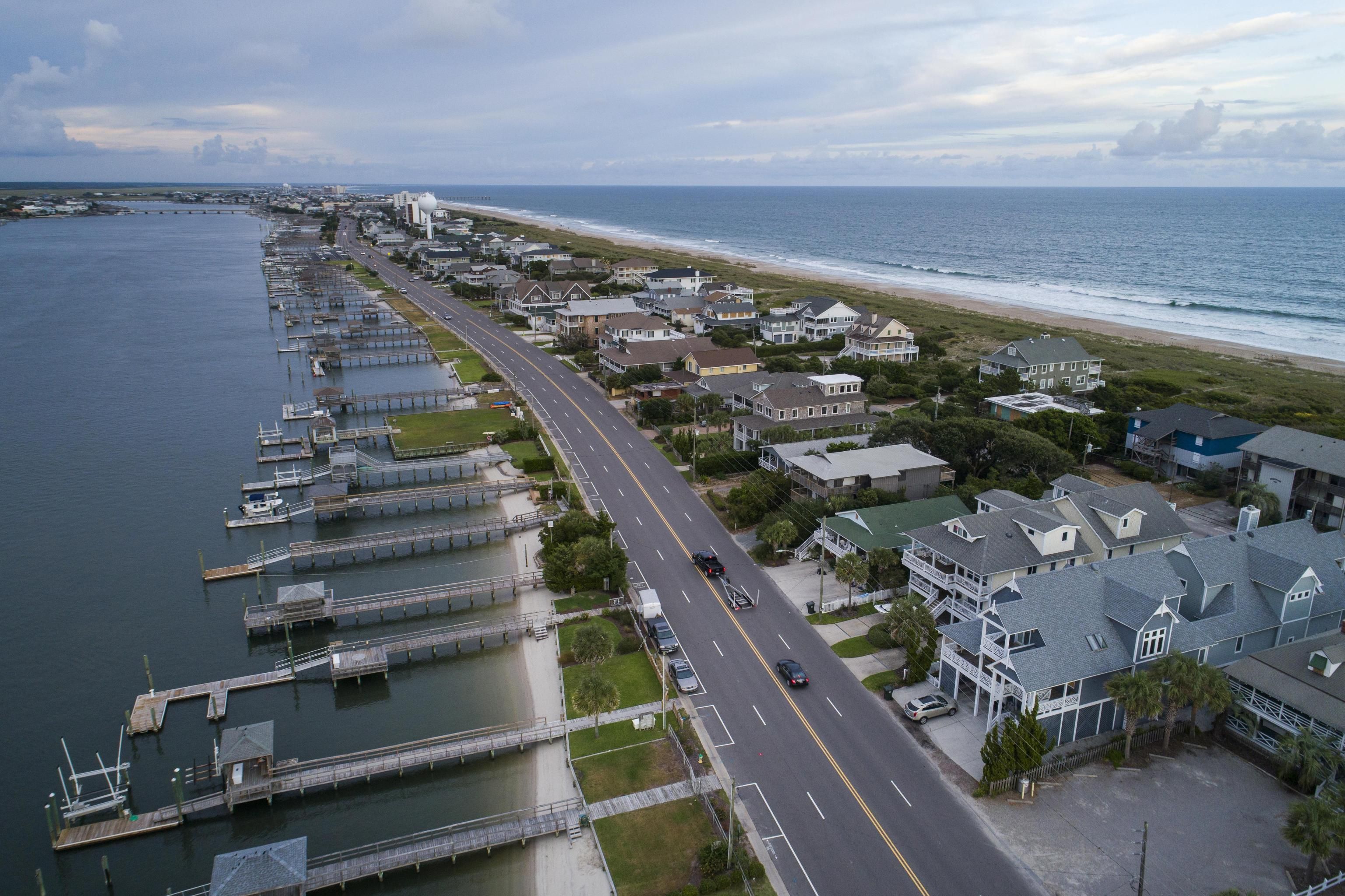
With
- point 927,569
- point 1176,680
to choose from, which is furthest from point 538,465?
point 1176,680

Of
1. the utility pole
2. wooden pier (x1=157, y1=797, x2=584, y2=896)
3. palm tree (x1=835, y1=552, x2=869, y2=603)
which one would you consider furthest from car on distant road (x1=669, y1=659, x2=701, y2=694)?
the utility pole

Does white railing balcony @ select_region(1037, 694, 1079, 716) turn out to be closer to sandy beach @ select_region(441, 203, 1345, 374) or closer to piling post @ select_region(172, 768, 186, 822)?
piling post @ select_region(172, 768, 186, 822)

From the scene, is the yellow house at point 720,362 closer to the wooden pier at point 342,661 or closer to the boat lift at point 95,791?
the wooden pier at point 342,661

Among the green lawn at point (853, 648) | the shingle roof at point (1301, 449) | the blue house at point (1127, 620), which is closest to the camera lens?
the blue house at point (1127, 620)

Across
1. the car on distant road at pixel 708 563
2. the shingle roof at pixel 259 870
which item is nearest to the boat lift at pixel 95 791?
the shingle roof at pixel 259 870

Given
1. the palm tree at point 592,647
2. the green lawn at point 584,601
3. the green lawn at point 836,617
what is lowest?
the green lawn at point 584,601

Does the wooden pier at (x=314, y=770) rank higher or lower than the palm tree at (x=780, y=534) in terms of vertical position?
lower
